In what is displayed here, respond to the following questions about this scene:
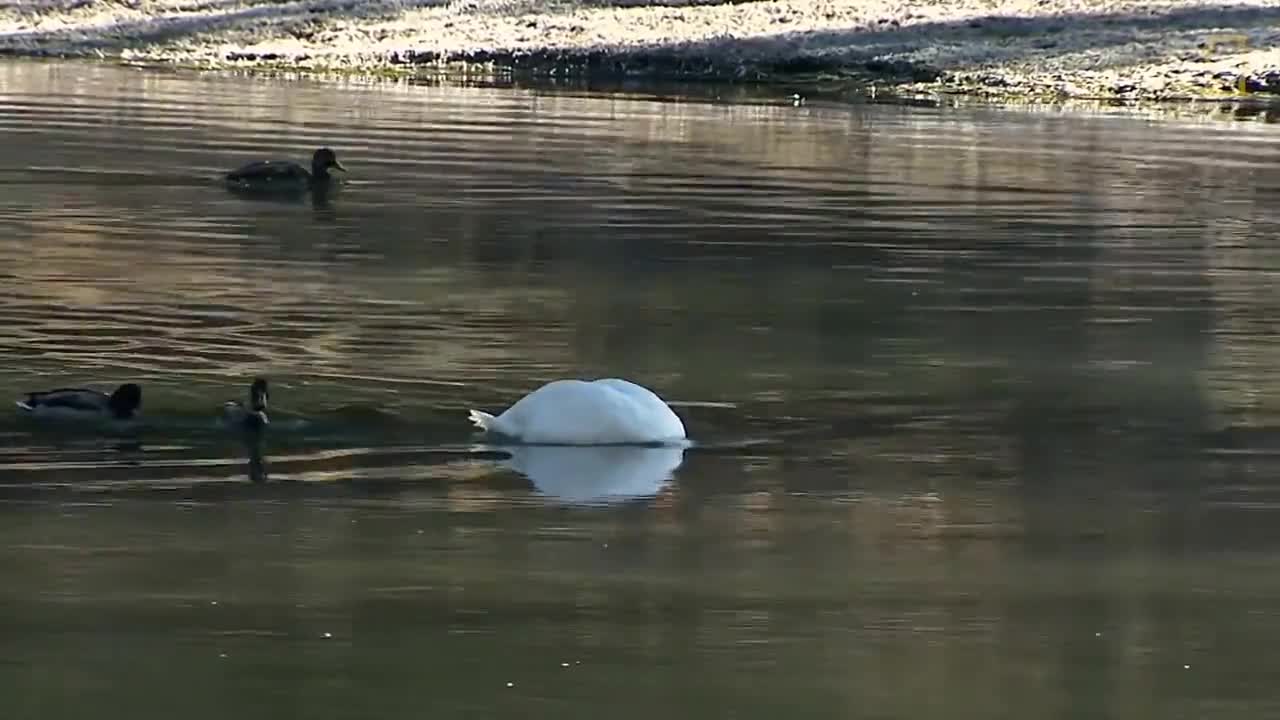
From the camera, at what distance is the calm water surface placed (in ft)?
30.1

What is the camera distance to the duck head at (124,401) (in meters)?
13.5

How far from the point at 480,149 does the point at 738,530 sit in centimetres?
2318

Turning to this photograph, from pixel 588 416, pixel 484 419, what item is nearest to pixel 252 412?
pixel 484 419

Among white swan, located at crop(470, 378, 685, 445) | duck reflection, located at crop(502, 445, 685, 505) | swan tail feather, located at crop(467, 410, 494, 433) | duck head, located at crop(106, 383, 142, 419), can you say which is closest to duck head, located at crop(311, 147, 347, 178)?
duck head, located at crop(106, 383, 142, 419)

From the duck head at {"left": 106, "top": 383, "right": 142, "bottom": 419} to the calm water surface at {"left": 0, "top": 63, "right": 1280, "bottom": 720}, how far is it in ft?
0.71

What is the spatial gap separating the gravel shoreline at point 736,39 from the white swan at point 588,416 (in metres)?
44.6

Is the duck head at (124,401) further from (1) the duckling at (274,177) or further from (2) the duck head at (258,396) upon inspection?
(1) the duckling at (274,177)

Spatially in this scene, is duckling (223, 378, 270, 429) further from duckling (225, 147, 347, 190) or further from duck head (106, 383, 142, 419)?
duckling (225, 147, 347, 190)

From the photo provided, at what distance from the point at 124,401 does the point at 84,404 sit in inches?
10.7

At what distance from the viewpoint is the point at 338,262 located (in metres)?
21.5

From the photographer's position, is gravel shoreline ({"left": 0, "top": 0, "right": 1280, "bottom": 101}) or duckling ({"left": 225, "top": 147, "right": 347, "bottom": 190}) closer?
duckling ({"left": 225, "top": 147, "right": 347, "bottom": 190})

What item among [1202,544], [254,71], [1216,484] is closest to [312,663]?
[1202,544]

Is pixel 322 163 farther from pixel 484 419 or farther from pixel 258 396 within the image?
pixel 484 419

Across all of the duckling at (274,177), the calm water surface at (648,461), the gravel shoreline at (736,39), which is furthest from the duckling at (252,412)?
the gravel shoreline at (736,39)
